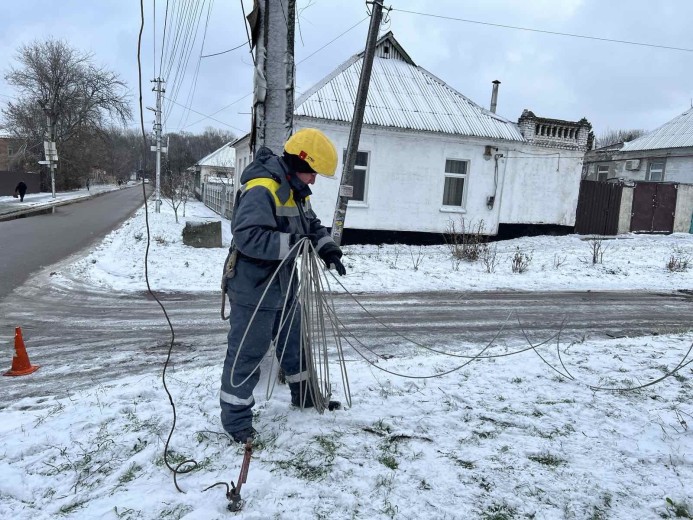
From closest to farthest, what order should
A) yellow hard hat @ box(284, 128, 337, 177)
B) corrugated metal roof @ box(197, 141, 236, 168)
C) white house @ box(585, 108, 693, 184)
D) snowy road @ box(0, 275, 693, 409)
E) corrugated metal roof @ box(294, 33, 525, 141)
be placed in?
yellow hard hat @ box(284, 128, 337, 177), snowy road @ box(0, 275, 693, 409), corrugated metal roof @ box(294, 33, 525, 141), white house @ box(585, 108, 693, 184), corrugated metal roof @ box(197, 141, 236, 168)

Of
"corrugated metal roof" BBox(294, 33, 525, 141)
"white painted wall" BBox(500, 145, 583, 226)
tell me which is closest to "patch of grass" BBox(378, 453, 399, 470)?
"corrugated metal roof" BBox(294, 33, 525, 141)

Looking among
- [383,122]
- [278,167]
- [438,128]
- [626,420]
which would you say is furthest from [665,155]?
[278,167]

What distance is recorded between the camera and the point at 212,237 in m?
12.5

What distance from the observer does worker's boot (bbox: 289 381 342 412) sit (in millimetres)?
3160

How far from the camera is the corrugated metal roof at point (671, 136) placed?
22861mm

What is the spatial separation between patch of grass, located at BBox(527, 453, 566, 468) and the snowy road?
2.23 metres

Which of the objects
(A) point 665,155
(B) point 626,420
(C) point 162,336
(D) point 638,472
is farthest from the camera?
(A) point 665,155

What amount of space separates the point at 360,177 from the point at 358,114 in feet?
17.1

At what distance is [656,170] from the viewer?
2430cm

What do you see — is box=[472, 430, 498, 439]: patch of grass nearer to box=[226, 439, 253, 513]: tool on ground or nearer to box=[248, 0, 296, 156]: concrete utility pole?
box=[226, 439, 253, 513]: tool on ground

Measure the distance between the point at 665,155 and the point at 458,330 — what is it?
23.9m

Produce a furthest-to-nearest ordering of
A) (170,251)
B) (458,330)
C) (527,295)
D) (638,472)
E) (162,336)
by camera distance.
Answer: (170,251) < (527,295) < (458,330) < (162,336) < (638,472)

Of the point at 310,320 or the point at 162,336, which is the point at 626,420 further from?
the point at 162,336

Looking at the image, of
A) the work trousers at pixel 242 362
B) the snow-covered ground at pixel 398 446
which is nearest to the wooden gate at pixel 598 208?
the snow-covered ground at pixel 398 446
